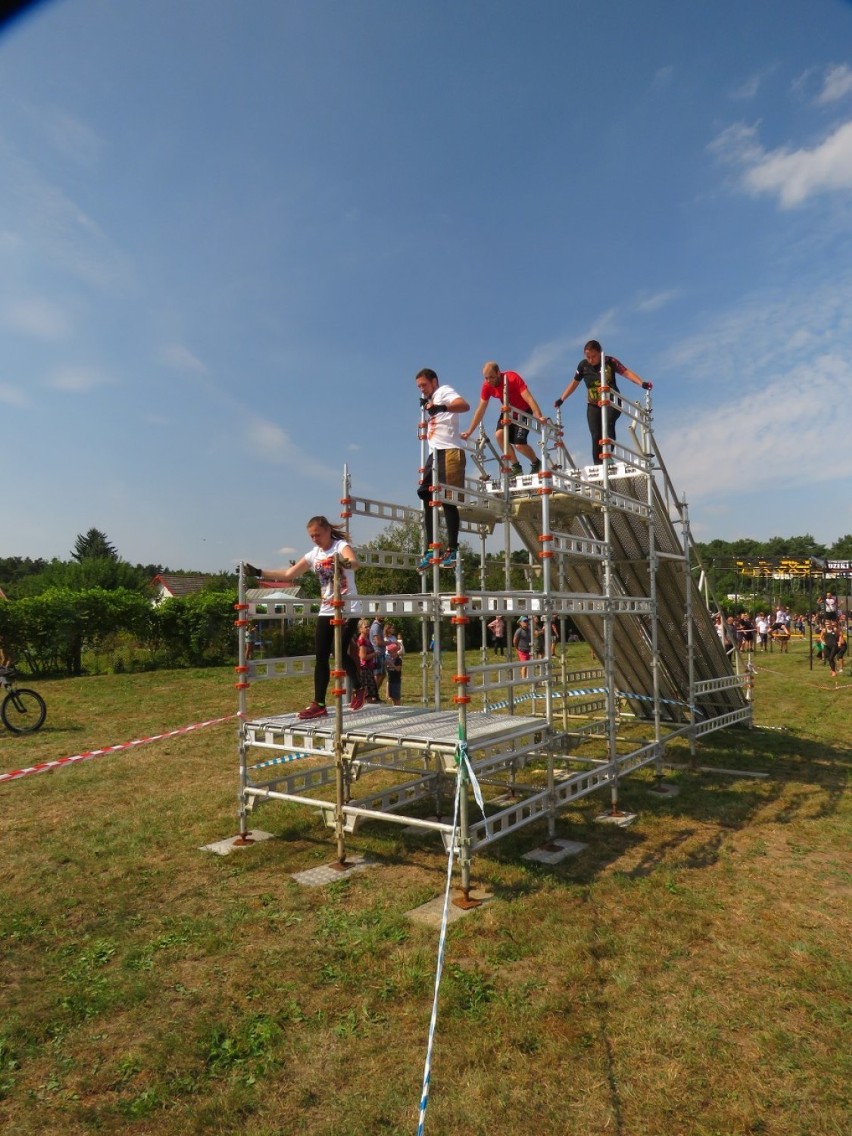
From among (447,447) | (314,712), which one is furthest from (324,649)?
(447,447)

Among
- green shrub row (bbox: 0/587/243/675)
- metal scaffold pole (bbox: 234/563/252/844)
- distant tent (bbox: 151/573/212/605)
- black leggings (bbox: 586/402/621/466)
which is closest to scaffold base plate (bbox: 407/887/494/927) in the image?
metal scaffold pole (bbox: 234/563/252/844)

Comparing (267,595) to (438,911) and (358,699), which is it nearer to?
(358,699)

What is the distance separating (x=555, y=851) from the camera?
6348 mm

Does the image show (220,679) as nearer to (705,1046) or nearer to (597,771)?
(597,771)

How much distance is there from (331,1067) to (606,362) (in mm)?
7464

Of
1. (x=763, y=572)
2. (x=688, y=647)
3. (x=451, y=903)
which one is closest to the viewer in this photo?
(x=451, y=903)

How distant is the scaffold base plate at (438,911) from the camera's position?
494 cm

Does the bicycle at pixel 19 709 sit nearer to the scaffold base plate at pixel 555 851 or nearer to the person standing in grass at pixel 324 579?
the person standing in grass at pixel 324 579

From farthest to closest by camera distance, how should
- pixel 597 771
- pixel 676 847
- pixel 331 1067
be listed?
pixel 597 771
pixel 676 847
pixel 331 1067

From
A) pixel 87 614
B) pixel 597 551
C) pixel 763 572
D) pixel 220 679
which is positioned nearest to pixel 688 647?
pixel 597 551

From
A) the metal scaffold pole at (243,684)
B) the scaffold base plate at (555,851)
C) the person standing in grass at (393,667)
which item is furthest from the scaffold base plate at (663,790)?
the person standing in grass at (393,667)

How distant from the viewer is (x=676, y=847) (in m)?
6.49

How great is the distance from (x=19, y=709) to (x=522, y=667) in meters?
10.3

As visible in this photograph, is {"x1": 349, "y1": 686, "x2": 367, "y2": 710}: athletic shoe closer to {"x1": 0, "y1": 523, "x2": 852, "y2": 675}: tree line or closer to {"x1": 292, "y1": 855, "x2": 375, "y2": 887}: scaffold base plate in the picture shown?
{"x1": 292, "y1": 855, "x2": 375, "y2": 887}: scaffold base plate
